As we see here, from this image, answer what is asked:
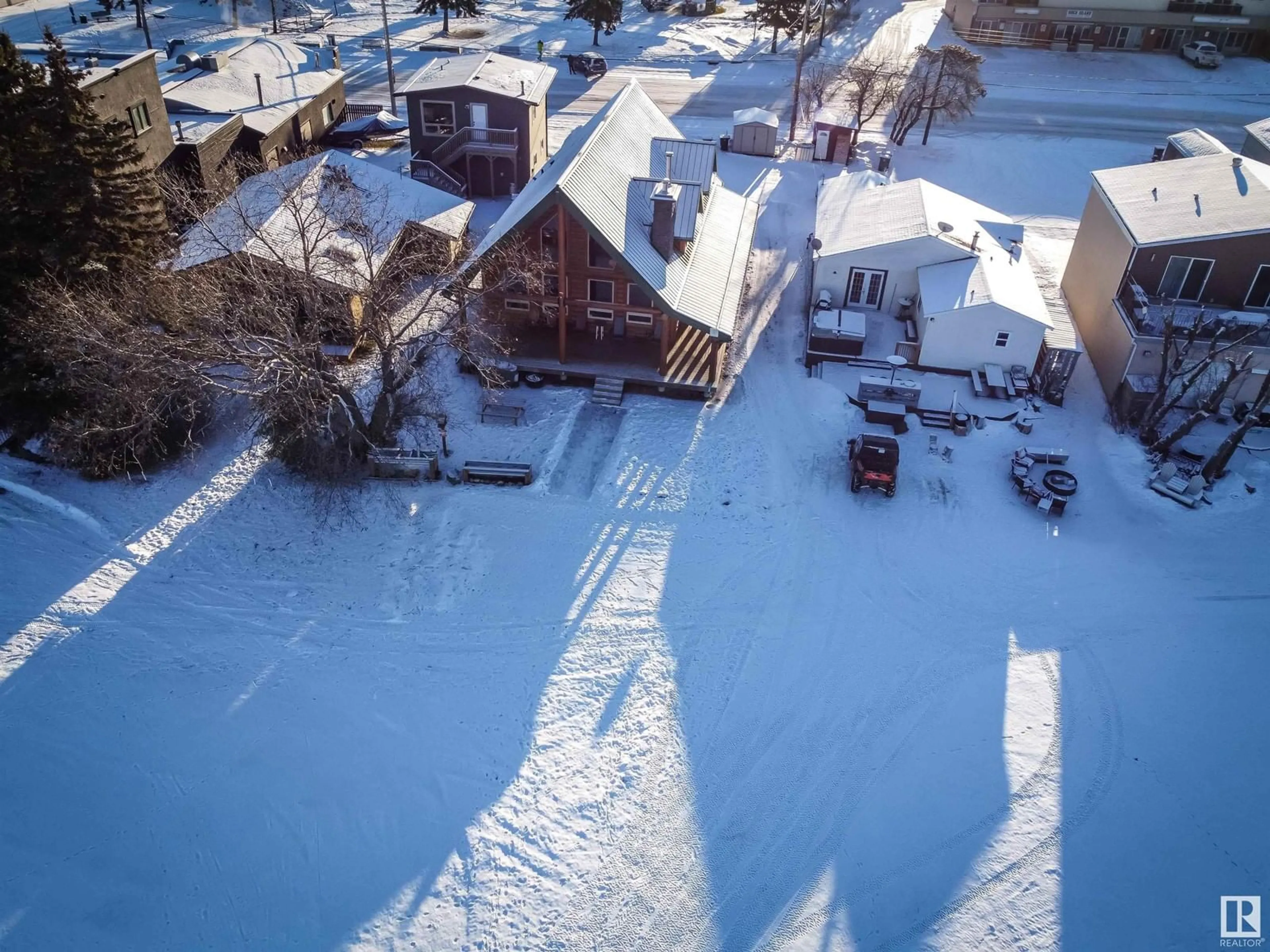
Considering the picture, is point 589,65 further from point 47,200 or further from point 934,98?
point 47,200

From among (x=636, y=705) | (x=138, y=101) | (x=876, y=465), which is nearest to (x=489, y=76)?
(x=138, y=101)

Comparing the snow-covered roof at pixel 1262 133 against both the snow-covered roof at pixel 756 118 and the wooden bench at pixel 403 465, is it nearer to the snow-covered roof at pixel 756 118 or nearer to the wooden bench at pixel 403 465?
the snow-covered roof at pixel 756 118

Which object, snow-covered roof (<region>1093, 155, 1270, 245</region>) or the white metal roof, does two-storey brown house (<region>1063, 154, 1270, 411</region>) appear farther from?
the white metal roof

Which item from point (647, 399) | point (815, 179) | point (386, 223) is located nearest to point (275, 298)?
point (386, 223)

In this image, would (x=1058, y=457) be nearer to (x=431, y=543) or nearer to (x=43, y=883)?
(x=431, y=543)

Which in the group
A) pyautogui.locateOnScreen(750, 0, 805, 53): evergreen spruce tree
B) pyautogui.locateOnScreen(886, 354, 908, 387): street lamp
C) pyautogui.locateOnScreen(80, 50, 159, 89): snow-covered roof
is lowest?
pyautogui.locateOnScreen(886, 354, 908, 387): street lamp

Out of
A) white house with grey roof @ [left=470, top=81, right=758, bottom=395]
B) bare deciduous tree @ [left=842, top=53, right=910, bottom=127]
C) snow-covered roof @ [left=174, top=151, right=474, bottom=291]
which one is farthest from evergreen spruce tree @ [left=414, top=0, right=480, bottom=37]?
white house with grey roof @ [left=470, top=81, right=758, bottom=395]

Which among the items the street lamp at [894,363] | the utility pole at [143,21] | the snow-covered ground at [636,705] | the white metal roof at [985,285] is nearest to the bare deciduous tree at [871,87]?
the white metal roof at [985,285]
